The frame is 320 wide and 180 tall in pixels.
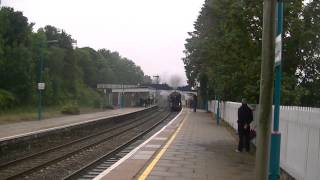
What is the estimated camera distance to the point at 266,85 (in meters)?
8.35

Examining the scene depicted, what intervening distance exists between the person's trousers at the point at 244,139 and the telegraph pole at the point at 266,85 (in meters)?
10.5

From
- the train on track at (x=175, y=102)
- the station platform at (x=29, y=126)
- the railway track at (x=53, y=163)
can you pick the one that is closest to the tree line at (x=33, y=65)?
the station platform at (x=29, y=126)

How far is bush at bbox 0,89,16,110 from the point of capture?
200 feet

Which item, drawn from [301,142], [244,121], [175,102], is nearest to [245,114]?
[244,121]

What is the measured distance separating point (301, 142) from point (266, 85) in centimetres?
355

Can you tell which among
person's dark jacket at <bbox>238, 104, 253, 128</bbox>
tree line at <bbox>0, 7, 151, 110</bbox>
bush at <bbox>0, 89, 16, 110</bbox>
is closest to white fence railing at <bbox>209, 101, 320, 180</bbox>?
person's dark jacket at <bbox>238, 104, 253, 128</bbox>

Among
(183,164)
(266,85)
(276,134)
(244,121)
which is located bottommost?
(183,164)

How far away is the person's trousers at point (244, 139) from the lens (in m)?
19.1

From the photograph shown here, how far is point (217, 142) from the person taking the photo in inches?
948

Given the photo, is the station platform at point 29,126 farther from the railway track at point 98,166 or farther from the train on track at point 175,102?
the train on track at point 175,102

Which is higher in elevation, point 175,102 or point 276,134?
point 276,134

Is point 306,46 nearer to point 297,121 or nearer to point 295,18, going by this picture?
point 295,18

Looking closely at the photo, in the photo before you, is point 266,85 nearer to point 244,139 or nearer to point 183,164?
point 183,164

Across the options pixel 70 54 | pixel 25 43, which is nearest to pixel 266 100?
pixel 25 43
